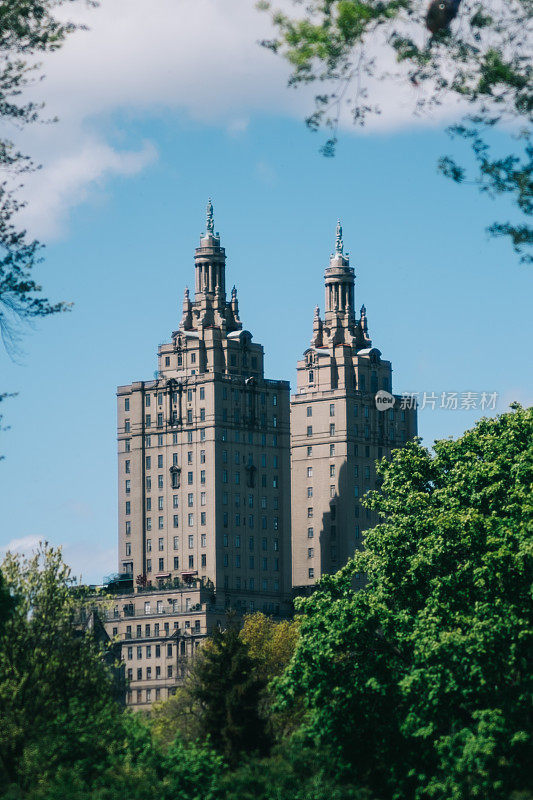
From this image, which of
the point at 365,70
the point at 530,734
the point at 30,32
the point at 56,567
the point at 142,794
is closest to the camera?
the point at 365,70

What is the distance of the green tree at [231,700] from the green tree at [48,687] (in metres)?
8.64

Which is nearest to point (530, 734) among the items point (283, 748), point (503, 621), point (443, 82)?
point (503, 621)

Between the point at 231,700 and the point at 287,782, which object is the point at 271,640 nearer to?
the point at 231,700

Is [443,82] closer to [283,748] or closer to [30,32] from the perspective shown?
[30,32]

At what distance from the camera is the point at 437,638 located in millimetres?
71375

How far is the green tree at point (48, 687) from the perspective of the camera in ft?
219

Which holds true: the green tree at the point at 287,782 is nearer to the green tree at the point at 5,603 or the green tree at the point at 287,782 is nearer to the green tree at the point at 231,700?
the green tree at the point at 231,700

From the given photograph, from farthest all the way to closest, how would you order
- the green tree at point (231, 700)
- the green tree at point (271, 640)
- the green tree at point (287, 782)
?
1. the green tree at point (271, 640)
2. the green tree at point (231, 700)
3. the green tree at point (287, 782)

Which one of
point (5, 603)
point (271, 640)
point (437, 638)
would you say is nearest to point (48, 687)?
point (5, 603)

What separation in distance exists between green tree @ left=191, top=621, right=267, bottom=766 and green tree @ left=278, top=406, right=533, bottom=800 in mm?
5853

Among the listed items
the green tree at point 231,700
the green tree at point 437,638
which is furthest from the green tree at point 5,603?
the green tree at point 437,638

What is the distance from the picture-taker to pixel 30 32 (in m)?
48.3

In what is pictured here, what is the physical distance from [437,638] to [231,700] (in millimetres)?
16952

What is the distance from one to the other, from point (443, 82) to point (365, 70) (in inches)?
84.9
